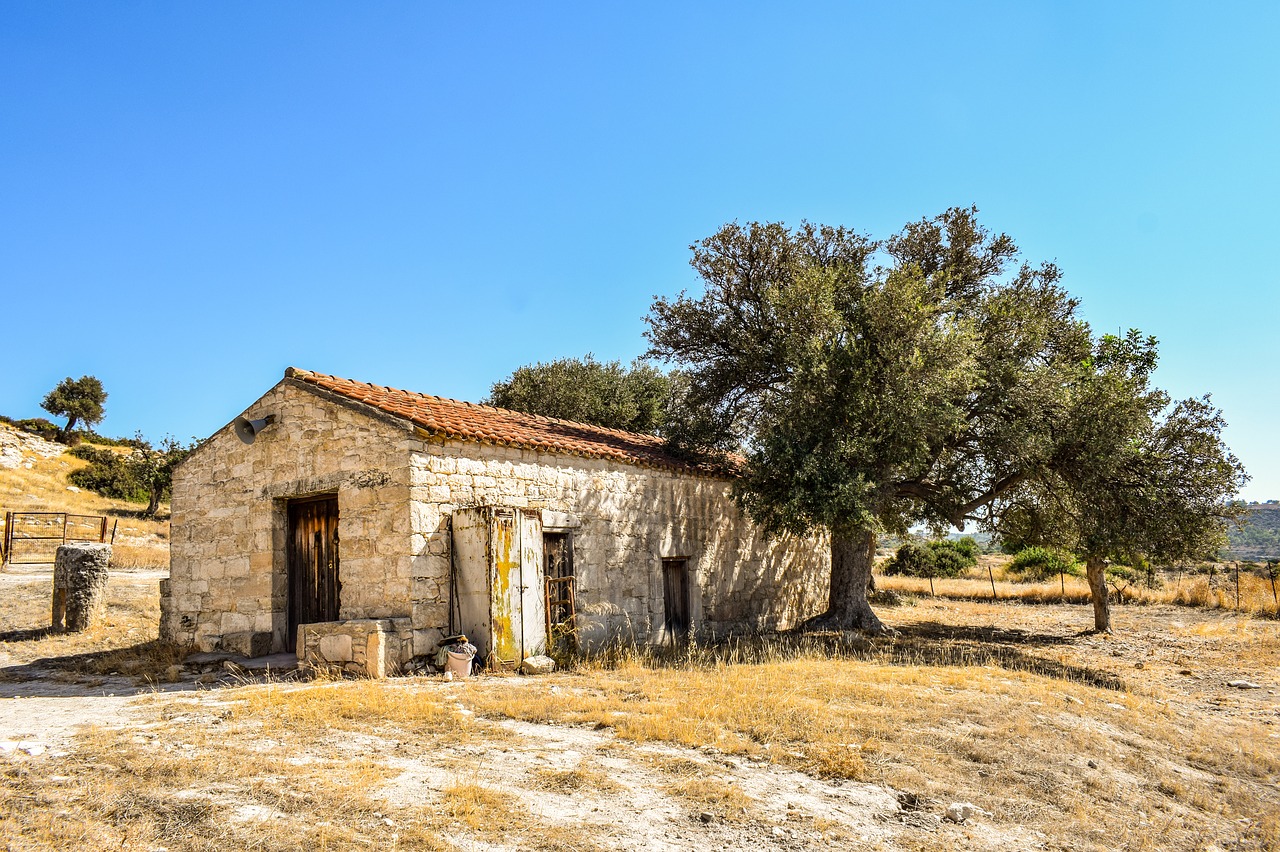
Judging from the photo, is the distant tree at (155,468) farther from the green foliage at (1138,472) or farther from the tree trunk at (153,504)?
the green foliage at (1138,472)

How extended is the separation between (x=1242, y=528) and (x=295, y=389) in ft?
53.7

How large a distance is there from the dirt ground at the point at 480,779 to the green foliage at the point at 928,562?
26814 millimetres

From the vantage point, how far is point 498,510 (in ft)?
34.5

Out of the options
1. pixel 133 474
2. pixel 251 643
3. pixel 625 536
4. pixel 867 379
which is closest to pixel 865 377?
pixel 867 379

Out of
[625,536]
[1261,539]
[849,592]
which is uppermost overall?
[625,536]

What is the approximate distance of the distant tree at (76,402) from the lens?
Answer: 173 ft

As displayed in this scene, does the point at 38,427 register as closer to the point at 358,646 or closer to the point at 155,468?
the point at 155,468

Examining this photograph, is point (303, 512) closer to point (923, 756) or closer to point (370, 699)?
point (370, 699)

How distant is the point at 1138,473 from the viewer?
14.0 meters

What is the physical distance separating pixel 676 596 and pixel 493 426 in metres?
5.29

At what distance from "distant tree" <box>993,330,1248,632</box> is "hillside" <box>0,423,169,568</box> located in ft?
78.0

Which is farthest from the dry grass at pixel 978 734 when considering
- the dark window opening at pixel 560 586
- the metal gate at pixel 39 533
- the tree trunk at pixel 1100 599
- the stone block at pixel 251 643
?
the metal gate at pixel 39 533

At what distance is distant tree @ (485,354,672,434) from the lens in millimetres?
25984

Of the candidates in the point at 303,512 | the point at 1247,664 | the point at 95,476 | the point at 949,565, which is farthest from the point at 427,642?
the point at 95,476
